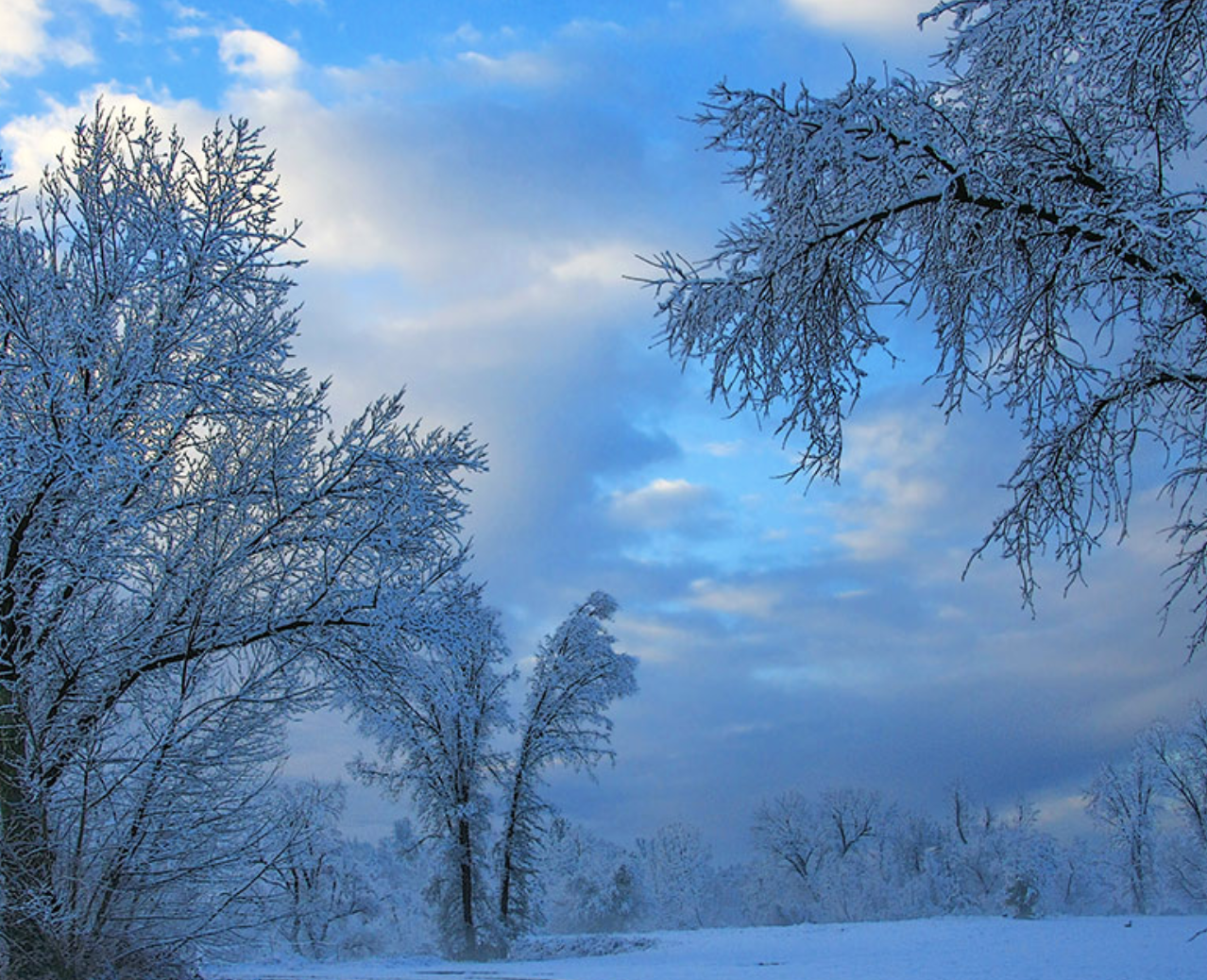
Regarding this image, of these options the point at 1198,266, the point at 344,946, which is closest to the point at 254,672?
the point at 1198,266

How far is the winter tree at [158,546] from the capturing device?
22.1ft

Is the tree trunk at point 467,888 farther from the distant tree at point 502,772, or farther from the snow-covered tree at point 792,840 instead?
the snow-covered tree at point 792,840

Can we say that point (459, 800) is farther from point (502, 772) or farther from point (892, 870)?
point (892, 870)

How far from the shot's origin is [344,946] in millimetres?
29812

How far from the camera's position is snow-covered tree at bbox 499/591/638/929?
25.1m

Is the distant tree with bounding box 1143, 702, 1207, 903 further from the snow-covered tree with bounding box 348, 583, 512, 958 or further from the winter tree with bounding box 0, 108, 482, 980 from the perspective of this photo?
the winter tree with bounding box 0, 108, 482, 980

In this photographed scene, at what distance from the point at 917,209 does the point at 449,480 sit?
4473 mm

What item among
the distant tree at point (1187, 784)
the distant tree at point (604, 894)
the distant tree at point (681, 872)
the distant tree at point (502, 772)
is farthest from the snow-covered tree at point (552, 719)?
the distant tree at point (681, 872)

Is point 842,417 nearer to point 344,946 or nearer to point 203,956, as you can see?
point 203,956

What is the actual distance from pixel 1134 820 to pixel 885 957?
39.3 m

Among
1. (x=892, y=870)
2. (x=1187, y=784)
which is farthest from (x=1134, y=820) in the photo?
(x=892, y=870)

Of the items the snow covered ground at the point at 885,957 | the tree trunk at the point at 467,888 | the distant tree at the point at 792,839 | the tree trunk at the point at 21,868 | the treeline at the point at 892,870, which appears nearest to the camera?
the tree trunk at the point at 21,868

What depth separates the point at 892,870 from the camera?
2394 inches

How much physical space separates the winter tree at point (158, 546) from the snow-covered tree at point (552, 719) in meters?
17.4
